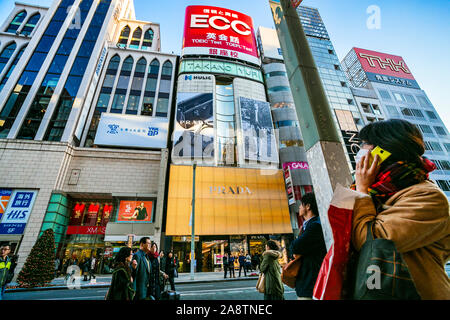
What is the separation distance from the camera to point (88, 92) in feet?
67.3

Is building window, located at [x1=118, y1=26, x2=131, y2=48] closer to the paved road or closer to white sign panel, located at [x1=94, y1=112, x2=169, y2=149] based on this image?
white sign panel, located at [x1=94, y1=112, x2=169, y2=149]

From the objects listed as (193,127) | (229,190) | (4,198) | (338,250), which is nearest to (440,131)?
(229,190)

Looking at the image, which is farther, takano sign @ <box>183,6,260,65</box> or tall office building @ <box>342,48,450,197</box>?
tall office building @ <box>342,48,450,197</box>

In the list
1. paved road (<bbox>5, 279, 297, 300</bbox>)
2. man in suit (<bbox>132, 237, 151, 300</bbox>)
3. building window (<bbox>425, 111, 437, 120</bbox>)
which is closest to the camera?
man in suit (<bbox>132, 237, 151, 300</bbox>)

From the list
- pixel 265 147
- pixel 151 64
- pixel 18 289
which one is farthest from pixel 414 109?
pixel 18 289

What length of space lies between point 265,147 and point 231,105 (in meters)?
7.28

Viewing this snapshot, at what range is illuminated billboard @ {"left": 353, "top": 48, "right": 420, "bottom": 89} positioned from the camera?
3538 cm

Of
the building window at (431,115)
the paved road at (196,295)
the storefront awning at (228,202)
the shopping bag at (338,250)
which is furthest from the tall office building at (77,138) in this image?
the building window at (431,115)

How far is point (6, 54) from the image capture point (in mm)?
21531

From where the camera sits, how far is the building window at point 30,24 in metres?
24.6

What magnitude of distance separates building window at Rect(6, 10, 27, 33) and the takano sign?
20901mm

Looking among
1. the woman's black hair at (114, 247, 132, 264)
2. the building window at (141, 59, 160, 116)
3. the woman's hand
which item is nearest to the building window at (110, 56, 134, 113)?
the building window at (141, 59, 160, 116)

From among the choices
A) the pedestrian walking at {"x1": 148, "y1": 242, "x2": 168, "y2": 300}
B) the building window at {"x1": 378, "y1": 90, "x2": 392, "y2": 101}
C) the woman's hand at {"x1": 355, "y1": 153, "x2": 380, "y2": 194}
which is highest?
the building window at {"x1": 378, "y1": 90, "x2": 392, "y2": 101}

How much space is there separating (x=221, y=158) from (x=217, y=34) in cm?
1935
